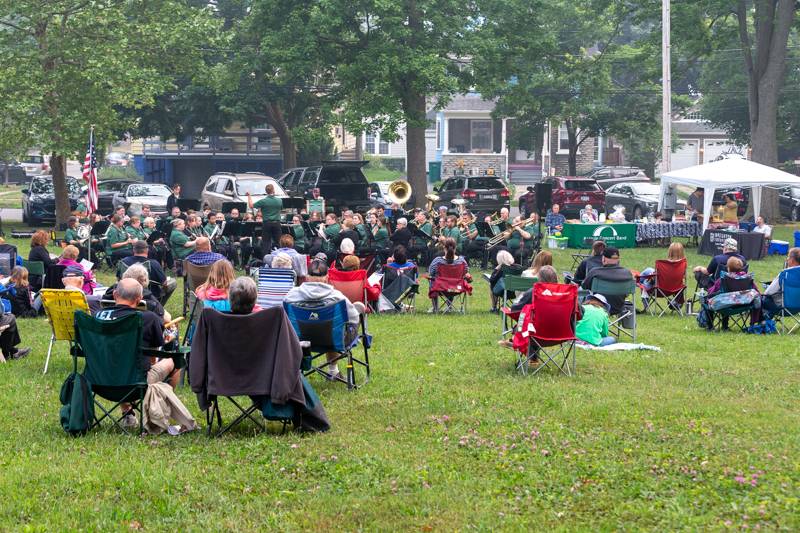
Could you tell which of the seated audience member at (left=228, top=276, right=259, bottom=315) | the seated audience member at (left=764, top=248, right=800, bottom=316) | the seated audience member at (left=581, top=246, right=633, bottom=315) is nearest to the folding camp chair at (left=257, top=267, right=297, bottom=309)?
the seated audience member at (left=228, top=276, right=259, bottom=315)

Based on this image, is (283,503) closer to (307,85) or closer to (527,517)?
(527,517)

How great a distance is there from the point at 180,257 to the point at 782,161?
4547cm

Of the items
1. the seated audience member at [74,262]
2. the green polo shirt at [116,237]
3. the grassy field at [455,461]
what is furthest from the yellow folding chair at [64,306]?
the green polo shirt at [116,237]

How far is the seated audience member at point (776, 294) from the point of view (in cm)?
1402

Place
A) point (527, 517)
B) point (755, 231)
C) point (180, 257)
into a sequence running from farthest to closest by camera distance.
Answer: point (755, 231) < point (180, 257) < point (527, 517)

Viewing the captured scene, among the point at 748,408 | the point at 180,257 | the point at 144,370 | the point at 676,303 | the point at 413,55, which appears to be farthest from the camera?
the point at 413,55

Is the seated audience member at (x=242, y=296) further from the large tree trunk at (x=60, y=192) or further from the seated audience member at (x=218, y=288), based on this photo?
the large tree trunk at (x=60, y=192)

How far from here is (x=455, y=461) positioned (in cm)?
747

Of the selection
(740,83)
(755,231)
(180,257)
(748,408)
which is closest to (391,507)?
(748,408)

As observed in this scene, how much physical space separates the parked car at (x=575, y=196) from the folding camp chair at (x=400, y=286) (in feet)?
62.8

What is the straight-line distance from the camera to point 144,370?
27.3 ft

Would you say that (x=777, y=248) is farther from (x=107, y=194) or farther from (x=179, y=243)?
(x=107, y=194)

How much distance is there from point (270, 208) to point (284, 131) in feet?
68.4

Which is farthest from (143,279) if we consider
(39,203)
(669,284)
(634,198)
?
(634,198)
